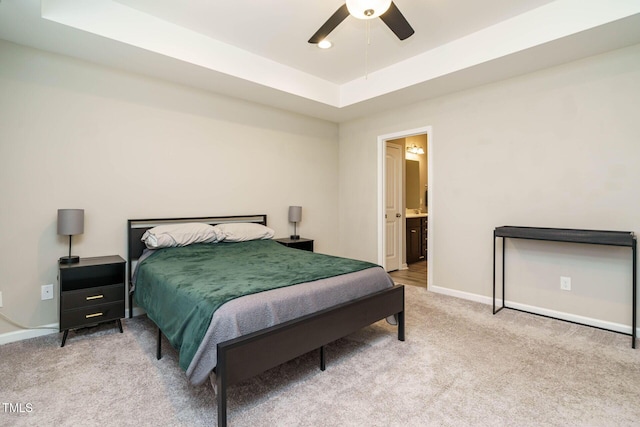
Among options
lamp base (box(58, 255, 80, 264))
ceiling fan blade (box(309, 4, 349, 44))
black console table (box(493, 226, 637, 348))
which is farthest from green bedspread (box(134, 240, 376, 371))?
ceiling fan blade (box(309, 4, 349, 44))

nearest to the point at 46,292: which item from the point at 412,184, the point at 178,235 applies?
the point at 178,235

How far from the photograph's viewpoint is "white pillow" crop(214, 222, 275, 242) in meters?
3.57

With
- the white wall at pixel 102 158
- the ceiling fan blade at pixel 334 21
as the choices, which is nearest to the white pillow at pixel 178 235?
the white wall at pixel 102 158

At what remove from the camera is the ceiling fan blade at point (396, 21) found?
2115 mm

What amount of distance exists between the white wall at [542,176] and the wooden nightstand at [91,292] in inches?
138

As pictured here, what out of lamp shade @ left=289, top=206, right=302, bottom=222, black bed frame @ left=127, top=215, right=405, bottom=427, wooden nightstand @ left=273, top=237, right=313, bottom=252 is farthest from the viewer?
lamp shade @ left=289, top=206, right=302, bottom=222

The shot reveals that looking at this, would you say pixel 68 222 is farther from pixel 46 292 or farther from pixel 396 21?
pixel 396 21

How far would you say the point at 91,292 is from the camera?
8.73 ft

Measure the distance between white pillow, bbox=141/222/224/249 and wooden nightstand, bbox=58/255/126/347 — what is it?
332 mm

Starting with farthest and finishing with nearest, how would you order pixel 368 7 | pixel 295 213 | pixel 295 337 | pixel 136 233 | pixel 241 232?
pixel 295 213 → pixel 241 232 → pixel 136 233 → pixel 368 7 → pixel 295 337

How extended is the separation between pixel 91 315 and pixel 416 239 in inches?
196

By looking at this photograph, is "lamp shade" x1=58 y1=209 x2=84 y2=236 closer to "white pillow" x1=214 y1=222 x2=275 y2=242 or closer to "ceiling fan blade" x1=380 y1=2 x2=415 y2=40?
"white pillow" x1=214 y1=222 x2=275 y2=242

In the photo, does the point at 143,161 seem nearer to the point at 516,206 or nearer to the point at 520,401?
the point at 520,401

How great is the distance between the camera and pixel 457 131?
12.6ft
